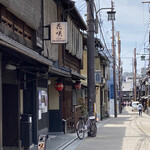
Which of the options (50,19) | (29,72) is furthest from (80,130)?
(50,19)

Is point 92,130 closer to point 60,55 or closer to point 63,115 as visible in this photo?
point 63,115

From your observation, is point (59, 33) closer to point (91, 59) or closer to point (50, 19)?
point (50, 19)

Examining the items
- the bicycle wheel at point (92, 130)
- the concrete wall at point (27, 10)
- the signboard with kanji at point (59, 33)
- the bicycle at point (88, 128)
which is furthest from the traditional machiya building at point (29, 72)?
the bicycle wheel at point (92, 130)

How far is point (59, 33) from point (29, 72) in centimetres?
193

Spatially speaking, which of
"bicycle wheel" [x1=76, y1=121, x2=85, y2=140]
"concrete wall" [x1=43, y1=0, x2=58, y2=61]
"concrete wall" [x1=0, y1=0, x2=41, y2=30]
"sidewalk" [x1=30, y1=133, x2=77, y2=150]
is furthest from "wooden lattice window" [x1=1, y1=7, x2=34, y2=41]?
"bicycle wheel" [x1=76, y1=121, x2=85, y2=140]

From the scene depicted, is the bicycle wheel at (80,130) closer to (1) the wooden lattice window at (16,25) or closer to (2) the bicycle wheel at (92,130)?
(2) the bicycle wheel at (92,130)

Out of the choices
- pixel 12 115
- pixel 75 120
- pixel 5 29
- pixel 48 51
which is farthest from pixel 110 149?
pixel 75 120

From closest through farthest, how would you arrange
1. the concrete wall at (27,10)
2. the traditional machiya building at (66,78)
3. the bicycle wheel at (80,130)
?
the concrete wall at (27,10), the bicycle wheel at (80,130), the traditional machiya building at (66,78)

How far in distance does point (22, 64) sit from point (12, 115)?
6.21 ft

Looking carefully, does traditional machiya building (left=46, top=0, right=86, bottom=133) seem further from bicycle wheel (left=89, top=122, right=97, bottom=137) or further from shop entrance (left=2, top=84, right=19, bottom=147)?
shop entrance (left=2, top=84, right=19, bottom=147)

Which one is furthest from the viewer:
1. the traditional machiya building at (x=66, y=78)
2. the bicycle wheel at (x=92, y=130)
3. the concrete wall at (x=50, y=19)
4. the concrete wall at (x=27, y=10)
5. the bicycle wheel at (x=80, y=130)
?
the traditional machiya building at (x=66, y=78)

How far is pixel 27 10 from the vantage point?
1216 centimetres

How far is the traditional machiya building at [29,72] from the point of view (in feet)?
35.3

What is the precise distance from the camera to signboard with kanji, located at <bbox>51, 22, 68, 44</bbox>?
45.7 feet
